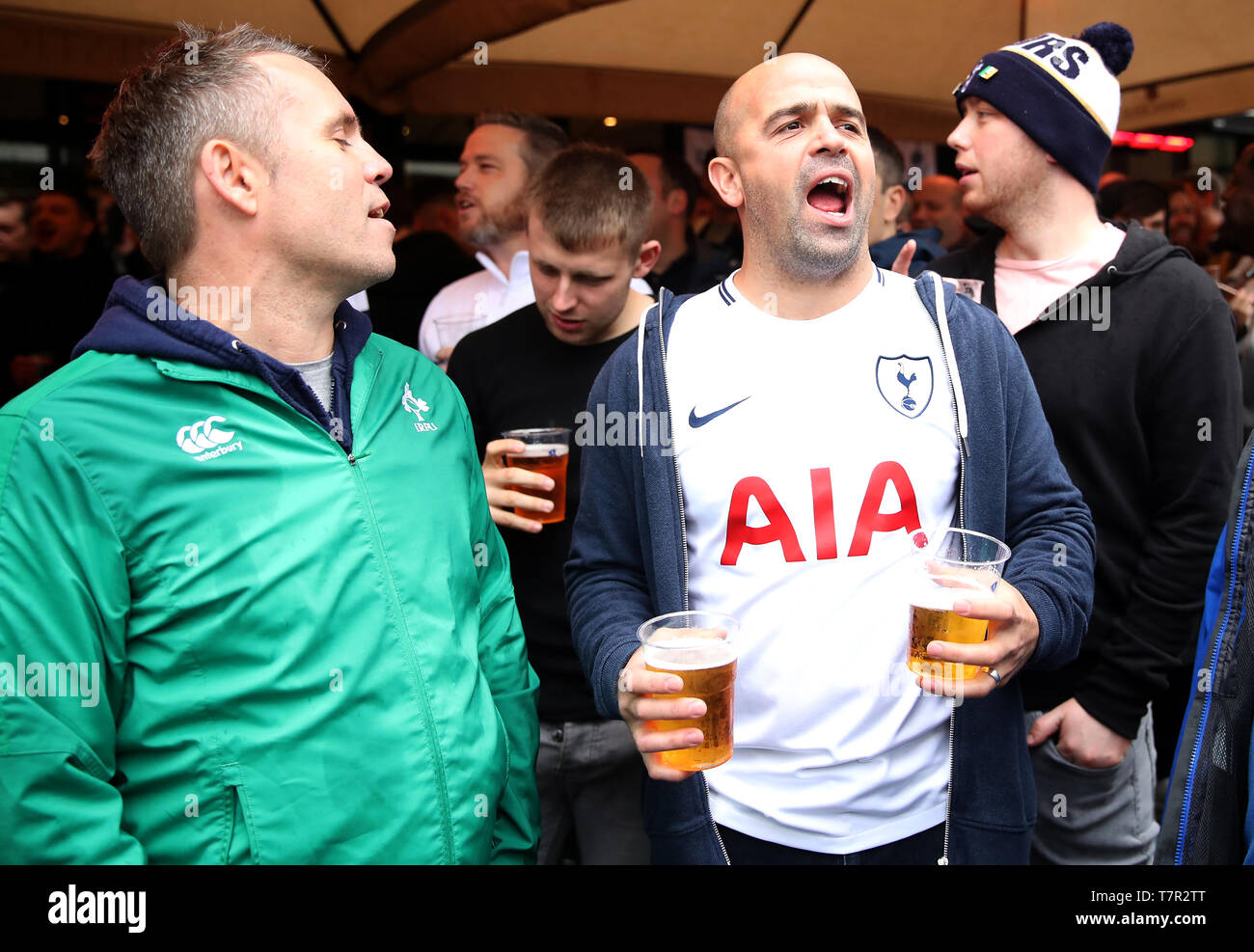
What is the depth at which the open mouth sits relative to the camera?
6.82ft

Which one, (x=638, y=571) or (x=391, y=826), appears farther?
(x=638, y=571)

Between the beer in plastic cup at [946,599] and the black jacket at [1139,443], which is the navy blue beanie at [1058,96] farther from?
the beer in plastic cup at [946,599]

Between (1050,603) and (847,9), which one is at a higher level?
(847,9)

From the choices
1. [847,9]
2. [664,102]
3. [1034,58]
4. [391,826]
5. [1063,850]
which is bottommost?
[1063,850]

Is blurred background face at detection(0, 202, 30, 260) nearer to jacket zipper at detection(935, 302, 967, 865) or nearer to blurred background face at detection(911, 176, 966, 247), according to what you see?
jacket zipper at detection(935, 302, 967, 865)

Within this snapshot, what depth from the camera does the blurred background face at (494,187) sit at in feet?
12.7

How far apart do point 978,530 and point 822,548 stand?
32cm

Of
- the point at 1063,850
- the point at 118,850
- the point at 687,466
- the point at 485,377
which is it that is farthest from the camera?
the point at 485,377

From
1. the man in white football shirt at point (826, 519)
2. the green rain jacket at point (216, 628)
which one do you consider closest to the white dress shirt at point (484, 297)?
the man in white football shirt at point (826, 519)

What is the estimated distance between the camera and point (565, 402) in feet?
9.07

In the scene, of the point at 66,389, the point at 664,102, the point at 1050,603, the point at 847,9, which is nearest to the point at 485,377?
the point at 66,389

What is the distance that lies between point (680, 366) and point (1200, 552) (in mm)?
1387

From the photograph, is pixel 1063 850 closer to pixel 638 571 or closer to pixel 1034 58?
pixel 638 571

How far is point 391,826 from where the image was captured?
1.66m
